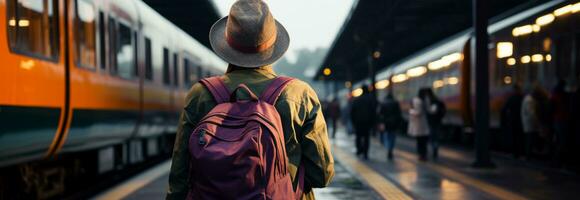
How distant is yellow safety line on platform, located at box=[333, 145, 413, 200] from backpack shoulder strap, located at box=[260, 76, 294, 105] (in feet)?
19.9

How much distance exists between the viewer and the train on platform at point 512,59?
1327 cm

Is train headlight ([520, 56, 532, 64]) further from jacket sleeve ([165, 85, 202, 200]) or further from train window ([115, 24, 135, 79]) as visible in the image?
jacket sleeve ([165, 85, 202, 200])

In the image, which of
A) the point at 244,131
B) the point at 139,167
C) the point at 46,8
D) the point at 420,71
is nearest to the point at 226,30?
the point at 244,131

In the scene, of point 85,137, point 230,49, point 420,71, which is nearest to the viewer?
point 230,49

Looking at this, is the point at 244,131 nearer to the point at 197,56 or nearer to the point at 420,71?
the point at 197,56

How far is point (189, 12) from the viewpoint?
25516 mm

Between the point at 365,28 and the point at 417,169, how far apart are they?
15.2 m

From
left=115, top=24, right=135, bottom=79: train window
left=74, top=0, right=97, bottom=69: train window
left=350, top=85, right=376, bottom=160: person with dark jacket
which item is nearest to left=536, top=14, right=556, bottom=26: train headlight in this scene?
left=350, top=85, right=376, bottom=160: person with dark jacket

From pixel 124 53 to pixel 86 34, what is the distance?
2338mm

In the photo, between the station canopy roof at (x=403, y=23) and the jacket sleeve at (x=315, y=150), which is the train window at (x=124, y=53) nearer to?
the station canopy roof at (x=403, y=23)

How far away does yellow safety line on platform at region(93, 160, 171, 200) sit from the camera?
9500mm

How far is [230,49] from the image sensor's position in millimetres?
3205

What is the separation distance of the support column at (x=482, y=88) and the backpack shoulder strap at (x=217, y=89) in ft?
32.4

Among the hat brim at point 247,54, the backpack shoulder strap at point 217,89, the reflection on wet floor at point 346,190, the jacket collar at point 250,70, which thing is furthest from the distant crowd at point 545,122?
the backpack shoulder strap at point 217,89
